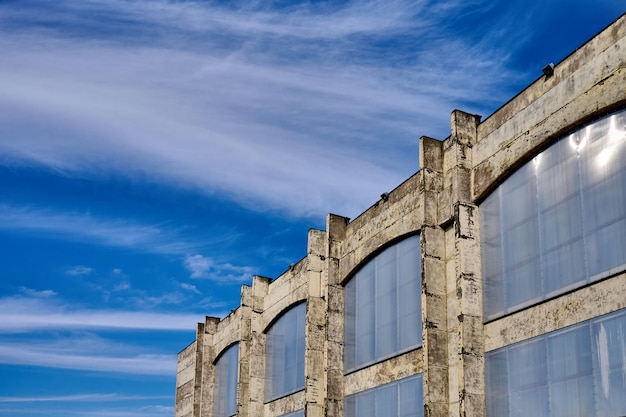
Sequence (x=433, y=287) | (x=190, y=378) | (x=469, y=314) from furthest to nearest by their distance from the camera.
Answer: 1. (x=190, y=378)
2. (x=433, y=287)
3. (x=469, y=314)

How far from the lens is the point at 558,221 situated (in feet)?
69.4

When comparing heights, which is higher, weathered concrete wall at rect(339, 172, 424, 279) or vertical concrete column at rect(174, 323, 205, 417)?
weathered concrete wall at rect(339, 172, 424, 279)

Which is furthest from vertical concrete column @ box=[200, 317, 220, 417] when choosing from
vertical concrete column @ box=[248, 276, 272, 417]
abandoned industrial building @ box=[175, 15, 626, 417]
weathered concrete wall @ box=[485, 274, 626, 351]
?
weathered concrete wall @ box=[485, 274, 626, 351]

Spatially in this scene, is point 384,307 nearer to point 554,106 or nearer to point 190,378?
point 554,106

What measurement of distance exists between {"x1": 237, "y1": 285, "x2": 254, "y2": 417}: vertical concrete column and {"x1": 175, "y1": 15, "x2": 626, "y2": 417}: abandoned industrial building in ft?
15.6

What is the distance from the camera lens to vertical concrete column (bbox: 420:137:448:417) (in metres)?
23.8

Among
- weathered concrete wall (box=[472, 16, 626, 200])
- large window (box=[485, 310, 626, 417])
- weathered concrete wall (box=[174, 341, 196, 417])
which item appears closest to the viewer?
large window (box=[485, 310, 626, 417])

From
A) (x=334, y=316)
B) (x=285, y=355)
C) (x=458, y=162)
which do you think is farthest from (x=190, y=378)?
(x=458, y=162)

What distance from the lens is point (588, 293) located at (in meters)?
19.6

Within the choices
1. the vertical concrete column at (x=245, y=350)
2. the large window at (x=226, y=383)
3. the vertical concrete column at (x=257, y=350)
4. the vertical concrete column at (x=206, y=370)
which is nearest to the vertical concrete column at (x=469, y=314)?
the vertical concrete column at (x=257, y=350)

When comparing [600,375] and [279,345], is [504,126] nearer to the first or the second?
[600,375]

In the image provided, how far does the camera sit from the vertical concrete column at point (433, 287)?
2381cm

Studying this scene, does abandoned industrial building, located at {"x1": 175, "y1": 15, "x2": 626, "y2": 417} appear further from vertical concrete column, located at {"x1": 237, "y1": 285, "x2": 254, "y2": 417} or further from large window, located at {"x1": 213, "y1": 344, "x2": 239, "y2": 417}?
large window, located at {"x1": 213, "y1": 344, "x2": 239, "y2": 417}

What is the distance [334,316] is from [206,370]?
15776mm
